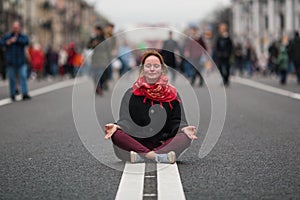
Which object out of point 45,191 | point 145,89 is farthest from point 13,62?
point 45,191

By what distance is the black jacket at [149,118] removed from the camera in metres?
7.51

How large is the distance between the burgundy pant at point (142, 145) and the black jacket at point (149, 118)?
0.22 feet

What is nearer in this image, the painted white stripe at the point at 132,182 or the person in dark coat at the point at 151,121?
the painted white stripe at the point at 132,182

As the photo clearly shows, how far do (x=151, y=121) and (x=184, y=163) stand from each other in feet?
1.69

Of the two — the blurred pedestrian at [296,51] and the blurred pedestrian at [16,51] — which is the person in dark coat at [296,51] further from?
the blurred pedestrian at [16,51]

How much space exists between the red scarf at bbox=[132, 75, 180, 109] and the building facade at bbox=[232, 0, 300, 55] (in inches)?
3038

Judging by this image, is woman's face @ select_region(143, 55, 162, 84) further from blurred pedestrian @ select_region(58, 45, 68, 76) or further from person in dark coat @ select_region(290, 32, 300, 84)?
blurred pedestrian @ select_region(58, 45, 68, 76)

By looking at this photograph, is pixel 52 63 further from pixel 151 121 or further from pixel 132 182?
pixel 132 182

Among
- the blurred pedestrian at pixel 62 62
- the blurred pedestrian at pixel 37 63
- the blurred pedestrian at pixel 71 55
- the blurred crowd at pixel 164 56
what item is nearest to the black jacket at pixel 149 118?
the blurred crowd at pixel 164 56

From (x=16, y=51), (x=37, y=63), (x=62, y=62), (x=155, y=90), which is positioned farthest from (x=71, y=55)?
(x=155, y=90)

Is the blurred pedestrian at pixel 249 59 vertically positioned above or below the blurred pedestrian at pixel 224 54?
below

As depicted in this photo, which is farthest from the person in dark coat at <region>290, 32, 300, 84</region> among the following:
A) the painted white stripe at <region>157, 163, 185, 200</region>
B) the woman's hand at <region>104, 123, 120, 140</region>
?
the woman's hand at <region>104, 123, 120, 140</region>

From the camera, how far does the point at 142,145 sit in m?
7.51

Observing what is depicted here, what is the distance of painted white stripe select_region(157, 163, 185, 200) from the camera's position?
231 inches
